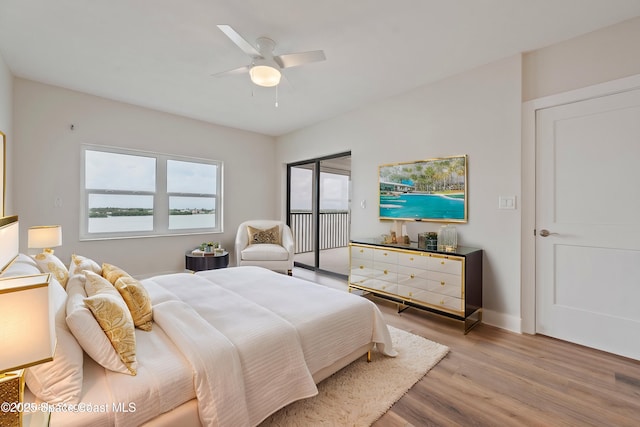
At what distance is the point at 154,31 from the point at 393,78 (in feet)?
7.85

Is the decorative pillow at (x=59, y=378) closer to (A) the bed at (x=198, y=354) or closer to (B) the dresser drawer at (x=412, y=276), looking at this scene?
(A) the bed at (x=198, y=354)

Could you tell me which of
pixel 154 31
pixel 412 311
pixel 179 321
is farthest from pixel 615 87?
pixel 154 31

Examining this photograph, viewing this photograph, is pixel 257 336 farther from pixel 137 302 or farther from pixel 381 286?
pixel 381 286

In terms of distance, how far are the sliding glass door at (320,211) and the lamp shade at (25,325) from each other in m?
4.18

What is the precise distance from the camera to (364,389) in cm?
183

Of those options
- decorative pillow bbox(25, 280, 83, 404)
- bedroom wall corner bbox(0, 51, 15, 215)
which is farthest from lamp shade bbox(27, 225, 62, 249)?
decorative pillow bbox(25, 280, 83, 404)

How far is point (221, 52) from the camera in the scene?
269 cm

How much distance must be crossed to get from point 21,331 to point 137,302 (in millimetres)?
903

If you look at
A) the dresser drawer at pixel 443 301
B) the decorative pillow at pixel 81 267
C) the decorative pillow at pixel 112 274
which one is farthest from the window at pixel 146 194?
the dresser drawer at pixel 443 301

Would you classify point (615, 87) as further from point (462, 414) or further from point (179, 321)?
point (179, 321)

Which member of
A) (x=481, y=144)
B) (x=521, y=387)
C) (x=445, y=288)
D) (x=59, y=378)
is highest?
(x=481, y=144)

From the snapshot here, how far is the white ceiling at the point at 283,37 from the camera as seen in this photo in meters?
2.09

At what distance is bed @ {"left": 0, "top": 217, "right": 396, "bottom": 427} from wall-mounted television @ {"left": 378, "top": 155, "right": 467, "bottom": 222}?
5.49 ft

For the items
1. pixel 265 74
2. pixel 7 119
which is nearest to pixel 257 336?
pixel 265 74
